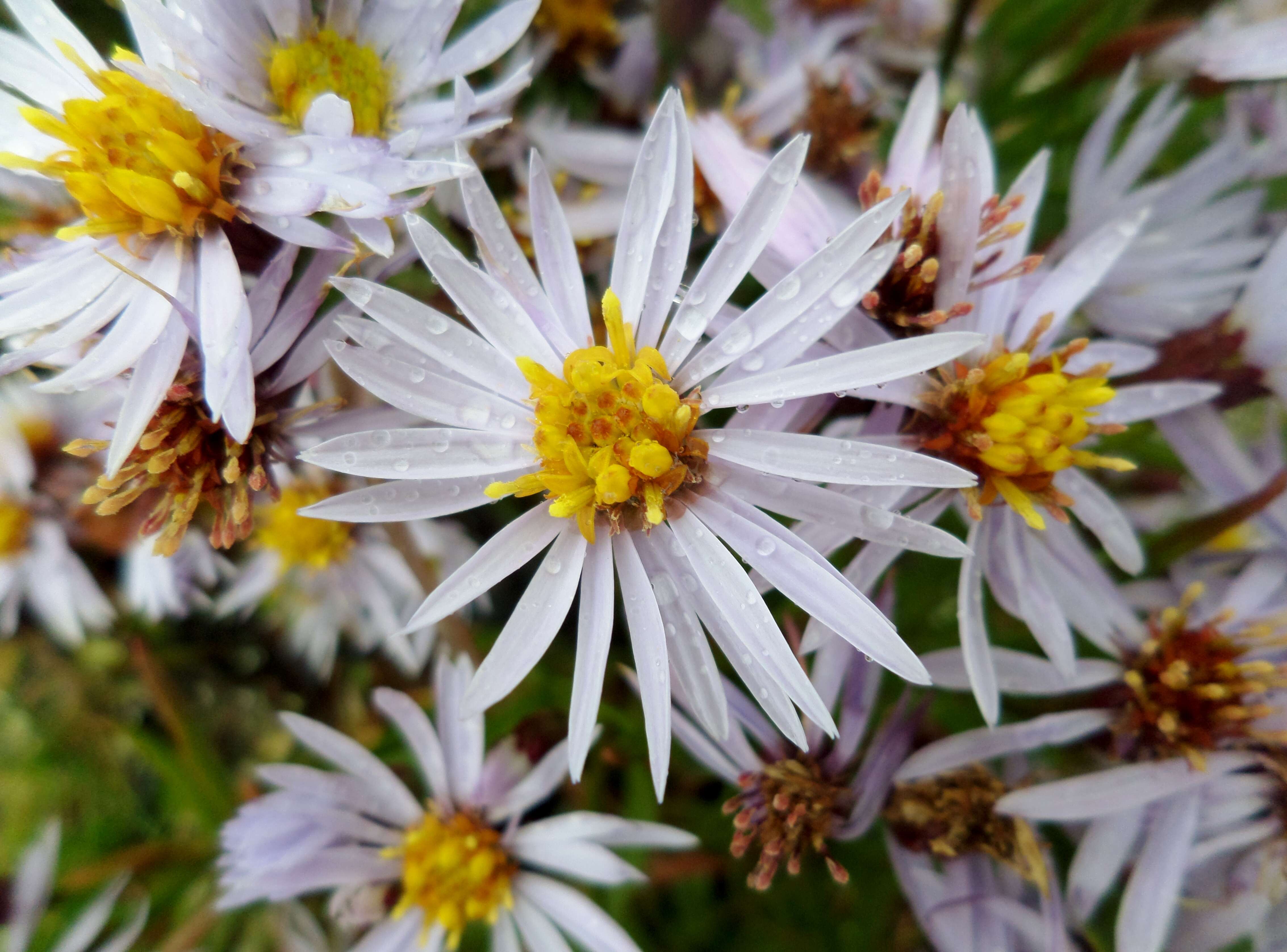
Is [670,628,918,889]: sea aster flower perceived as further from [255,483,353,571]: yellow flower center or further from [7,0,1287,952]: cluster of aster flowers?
[255,483,353,571]: yellow flower center

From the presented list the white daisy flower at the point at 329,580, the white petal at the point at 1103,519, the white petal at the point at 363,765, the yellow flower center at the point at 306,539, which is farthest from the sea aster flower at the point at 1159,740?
the yellow flower center at the point at 306,539

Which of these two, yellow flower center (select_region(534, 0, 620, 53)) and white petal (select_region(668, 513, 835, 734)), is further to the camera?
yellow flower center (select_region(534, 0, 620, 53))

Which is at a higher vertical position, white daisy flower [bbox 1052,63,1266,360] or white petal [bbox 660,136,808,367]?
white daisy flower [bbox 1052,63,1266,360]

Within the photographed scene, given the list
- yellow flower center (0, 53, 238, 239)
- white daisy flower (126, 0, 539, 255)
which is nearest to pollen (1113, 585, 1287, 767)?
white daisy flower (126, 0, 539, 255)

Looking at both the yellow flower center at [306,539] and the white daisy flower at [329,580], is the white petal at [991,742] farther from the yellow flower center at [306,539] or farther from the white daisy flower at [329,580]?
the yellow flower center at [306,539]

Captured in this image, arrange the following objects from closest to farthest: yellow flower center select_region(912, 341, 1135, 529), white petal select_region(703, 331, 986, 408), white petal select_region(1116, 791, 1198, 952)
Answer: white petal select_region(703, 331, 986, 408)
yellow flower center select_region(912, 341, 1135, 529)
white petal select_region(1116, 791, 1198, 952)

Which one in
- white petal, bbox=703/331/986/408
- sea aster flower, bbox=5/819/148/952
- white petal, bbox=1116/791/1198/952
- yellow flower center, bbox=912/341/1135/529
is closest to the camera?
white petal, bbox=703/331/986/408
